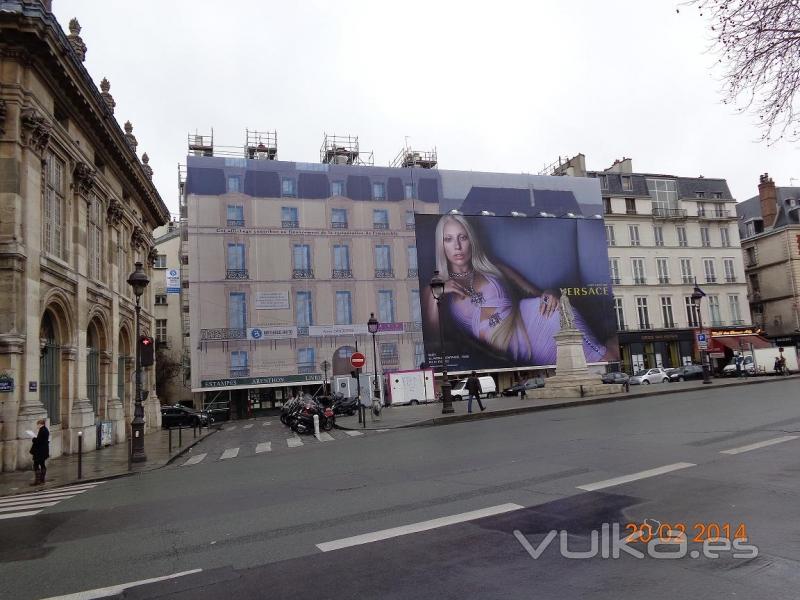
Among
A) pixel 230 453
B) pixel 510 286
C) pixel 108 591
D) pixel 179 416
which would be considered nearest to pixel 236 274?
pixel 179 416

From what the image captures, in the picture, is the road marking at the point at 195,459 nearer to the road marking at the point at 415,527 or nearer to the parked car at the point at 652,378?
the road marking at the point at 415,527

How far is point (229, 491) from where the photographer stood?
33.5ft

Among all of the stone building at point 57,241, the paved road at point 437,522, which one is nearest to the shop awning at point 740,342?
the paved road at point 437,522

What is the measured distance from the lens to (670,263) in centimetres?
6100

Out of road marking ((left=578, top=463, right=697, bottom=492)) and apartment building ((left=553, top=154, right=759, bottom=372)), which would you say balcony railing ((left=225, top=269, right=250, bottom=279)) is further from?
road marking ((left=578, top=463, right=697, bottom=492))

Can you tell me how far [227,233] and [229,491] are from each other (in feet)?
130

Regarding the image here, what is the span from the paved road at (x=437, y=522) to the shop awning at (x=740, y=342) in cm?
4992

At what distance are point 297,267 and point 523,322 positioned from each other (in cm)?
2003

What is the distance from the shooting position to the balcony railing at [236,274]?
4697cm

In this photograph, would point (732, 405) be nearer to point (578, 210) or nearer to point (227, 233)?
point (227, 233)

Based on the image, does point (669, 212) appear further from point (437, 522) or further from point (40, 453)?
point (437, 522)

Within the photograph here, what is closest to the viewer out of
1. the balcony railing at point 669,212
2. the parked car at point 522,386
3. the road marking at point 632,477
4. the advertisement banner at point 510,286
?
the road marking at point 632,477

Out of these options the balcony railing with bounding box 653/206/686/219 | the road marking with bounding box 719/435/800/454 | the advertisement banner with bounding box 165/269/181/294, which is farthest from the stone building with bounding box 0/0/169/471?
the balcony railing with bounding box 653/206/686/219

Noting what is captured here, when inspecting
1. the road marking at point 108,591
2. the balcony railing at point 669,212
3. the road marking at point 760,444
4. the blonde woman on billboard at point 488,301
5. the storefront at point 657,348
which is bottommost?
the road marking at point 108,591
